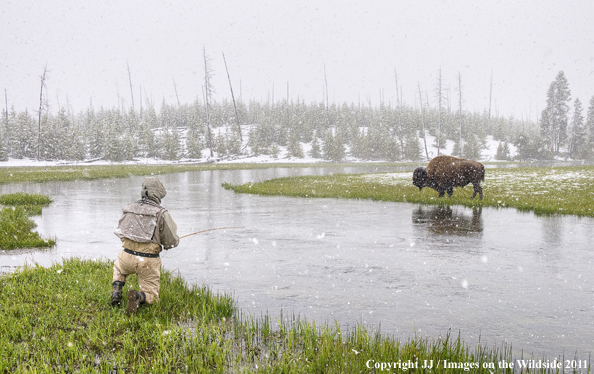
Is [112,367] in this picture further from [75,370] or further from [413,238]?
[413,238]

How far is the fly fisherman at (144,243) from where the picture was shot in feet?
16.2

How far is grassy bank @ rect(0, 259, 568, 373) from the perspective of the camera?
3623 mm

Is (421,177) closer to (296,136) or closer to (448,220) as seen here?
(448,220)

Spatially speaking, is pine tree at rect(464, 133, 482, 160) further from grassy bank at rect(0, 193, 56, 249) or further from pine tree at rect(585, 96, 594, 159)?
grassy bank at rect(0, 193, 56, 249)

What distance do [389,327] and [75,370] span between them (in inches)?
128

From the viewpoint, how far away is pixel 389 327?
4664 millimetres

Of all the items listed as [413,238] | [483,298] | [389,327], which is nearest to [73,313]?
[389,327]

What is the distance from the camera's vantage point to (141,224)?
4.98m

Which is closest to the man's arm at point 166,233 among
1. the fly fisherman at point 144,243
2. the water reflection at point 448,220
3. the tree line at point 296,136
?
the fly fisherman at point 144,243

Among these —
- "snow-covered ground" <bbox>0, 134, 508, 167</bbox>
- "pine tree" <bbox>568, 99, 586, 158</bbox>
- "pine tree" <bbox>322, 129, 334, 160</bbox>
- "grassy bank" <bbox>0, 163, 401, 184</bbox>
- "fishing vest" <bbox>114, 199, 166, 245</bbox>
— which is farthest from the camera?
"pine tree" <bbox>322, 129, 334, 160</bbox>

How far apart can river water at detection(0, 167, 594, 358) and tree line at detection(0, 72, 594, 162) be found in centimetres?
5640

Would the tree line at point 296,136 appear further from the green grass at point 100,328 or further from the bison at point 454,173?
the green grass at point 100,328

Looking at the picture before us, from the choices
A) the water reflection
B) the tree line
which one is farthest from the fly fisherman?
the tree line

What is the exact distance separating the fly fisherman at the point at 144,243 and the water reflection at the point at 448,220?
7697 mm
